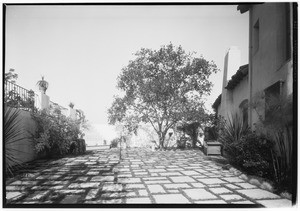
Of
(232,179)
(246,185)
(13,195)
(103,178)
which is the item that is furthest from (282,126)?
(13,195)

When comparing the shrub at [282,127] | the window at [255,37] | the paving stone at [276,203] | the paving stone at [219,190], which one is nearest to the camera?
the paving stone at [276,203]

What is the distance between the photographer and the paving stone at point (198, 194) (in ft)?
13.8

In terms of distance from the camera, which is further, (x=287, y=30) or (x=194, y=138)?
(x=194, y=138)

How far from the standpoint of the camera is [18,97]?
7734 mm

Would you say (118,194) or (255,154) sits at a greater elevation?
(255,154)

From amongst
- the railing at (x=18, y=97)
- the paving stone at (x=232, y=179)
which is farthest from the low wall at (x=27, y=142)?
the paving stone at (x=232, y=179)

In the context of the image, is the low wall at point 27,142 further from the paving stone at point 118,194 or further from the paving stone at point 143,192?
the paving stone at point 143,192

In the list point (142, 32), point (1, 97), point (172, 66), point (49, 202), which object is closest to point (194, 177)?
point (49, 202)

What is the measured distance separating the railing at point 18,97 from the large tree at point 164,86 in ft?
17.4

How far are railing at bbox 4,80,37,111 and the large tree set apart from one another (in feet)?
17.4

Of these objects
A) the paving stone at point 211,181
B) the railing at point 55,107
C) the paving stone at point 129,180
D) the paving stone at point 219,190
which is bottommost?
the paving stone at point 129,180

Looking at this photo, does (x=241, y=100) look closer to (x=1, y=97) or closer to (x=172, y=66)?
(x=172, y=66)

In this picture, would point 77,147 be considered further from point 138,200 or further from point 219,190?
point 219,190

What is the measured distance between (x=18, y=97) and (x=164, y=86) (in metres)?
7.18
